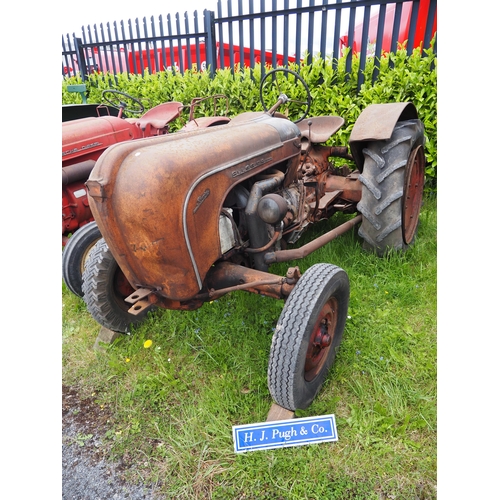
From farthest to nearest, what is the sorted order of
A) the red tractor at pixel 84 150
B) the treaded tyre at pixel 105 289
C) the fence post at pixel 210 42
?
the fence post at pixel 210 42
the red tractor at pixel 84 150
the treaded tyre at pixel 105 289

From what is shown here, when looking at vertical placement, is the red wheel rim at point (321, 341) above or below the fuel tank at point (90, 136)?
below

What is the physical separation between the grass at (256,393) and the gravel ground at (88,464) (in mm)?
54

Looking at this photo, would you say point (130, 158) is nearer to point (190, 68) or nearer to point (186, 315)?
point (186, 315)

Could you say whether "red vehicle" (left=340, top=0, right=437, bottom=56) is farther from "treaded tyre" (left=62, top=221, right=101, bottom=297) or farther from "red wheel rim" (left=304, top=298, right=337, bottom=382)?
"treaded tyre" (left=62, top=221, right=101, bottom=297)

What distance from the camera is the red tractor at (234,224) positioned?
5.42 feet

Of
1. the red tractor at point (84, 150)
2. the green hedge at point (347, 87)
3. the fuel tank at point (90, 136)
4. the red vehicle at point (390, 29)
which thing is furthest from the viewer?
the red vehicle at point (390, 29)

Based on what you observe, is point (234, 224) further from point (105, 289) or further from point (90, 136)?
point (90, 136)

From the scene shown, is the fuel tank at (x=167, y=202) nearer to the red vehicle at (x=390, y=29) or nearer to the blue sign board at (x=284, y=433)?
the blue sign board at (x=284, y=433)

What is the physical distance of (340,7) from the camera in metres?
4.72

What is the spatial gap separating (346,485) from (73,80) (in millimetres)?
8721

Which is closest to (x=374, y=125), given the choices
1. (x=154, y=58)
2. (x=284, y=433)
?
(x=284, y=433)

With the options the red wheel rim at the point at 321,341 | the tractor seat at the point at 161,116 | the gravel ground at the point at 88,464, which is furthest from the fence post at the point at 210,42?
the gravel ground at the point at 88,464

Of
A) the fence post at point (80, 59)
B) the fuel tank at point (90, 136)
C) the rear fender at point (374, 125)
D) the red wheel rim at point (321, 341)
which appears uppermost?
the fence post at point (80, 59)

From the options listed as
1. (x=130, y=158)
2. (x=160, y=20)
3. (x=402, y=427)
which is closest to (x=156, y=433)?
(x=402, y=427)
